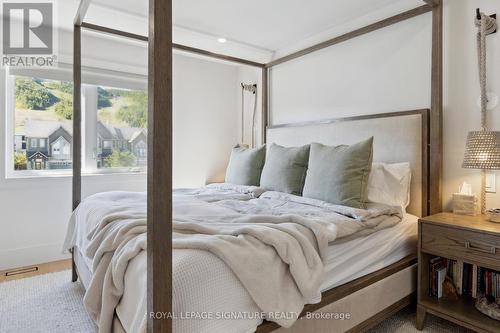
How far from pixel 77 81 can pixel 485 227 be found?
2978 millimetres

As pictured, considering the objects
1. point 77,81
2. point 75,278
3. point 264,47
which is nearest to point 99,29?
point 77,81

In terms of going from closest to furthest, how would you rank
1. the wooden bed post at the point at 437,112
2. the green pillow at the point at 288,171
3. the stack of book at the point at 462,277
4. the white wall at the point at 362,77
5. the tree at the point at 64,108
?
the stack of book at the point at 462,277 → the wooden bed post at the point at 437,112 → the white wall at the point at 362,77 → the green pillow at the point at 288,171 → the tree at the point at 64,108

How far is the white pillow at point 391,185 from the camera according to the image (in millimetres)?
2139

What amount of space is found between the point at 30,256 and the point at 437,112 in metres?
3.80

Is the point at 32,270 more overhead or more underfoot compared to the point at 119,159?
more underfoot

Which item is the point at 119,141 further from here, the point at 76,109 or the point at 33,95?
the point at 76,109

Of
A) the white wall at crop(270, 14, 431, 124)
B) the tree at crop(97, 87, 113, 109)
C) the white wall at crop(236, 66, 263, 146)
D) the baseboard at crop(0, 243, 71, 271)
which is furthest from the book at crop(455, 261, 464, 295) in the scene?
the tree at crop(97, 87, 113, 109)

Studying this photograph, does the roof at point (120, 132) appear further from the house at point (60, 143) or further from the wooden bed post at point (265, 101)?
the wooden bed post at point (265, 101)

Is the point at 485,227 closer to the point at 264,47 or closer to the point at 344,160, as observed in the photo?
the point at 344,160

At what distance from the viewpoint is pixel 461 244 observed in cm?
167

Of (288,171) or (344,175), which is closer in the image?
(344,175)

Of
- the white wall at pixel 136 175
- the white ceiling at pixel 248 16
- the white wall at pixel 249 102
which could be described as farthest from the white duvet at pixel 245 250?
the white wall at pixel 249 102

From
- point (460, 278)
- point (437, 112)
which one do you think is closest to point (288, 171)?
point (437, 112)

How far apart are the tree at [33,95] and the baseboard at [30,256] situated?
4.64 feet
